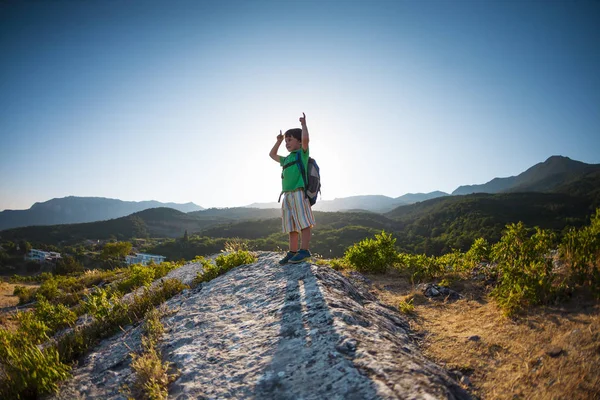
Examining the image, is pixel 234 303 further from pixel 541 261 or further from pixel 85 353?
pixel 541 261

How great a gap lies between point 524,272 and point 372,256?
3885 millimetres

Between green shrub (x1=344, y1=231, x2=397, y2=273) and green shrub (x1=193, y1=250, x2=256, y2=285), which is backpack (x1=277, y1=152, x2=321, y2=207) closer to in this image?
green shrub (x1=193, y1=250, x2=256, y2=285)

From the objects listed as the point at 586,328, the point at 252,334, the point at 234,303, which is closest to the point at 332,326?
the point at 252,334

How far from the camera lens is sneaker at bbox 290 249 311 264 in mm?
5379

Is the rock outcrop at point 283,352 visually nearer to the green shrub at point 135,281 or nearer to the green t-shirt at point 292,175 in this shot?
the green t-shirt at point 292,175

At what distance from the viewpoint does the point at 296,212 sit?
525 cm

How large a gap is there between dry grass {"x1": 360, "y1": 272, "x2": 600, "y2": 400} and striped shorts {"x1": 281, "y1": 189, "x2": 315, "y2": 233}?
252 cm

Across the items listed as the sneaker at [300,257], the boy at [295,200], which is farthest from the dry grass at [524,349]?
the boy at [295,200]

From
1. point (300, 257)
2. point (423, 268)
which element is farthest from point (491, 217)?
point (300, 257)

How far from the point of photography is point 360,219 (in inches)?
5094

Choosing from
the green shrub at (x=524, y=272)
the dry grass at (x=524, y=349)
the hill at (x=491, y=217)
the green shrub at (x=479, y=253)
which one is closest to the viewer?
the dry grass at (x=524, y=349)

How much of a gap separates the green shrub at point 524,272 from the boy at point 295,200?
10.4ft

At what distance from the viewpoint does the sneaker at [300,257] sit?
5379 millimetres

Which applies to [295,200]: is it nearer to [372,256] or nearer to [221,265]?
[221,265]
